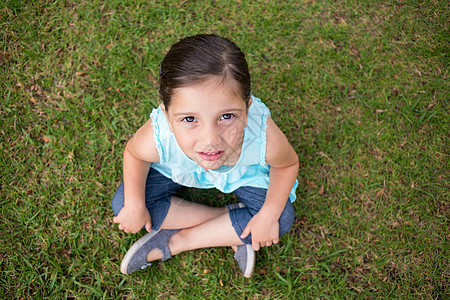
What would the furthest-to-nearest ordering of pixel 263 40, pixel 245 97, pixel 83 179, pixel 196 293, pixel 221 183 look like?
pixel 263 40
pixel 83 179
pixel 196 293
pixel 221 183
pixel 245 97

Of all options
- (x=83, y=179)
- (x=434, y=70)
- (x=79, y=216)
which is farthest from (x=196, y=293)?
(x=434, y=70)

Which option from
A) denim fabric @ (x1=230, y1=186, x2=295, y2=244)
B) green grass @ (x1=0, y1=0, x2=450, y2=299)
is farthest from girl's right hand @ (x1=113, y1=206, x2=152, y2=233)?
denim fabric @ (x1=230, y1=186, x2=295, y2=244)

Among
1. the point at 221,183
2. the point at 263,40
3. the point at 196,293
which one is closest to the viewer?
the point at 221,183

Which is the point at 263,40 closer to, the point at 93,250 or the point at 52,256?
the point at 93,250

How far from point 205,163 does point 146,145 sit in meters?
0.48

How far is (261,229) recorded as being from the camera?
219cm

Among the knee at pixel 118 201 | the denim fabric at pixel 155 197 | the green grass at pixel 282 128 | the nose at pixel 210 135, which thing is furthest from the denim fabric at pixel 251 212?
the nose at pixel 210 135

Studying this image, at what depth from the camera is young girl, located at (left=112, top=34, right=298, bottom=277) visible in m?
1.42

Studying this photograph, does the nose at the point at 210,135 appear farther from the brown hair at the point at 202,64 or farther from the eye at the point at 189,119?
the brown hair at the point at 202,64

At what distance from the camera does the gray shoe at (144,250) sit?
2.34 meters

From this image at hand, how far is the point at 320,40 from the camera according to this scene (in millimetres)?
2889

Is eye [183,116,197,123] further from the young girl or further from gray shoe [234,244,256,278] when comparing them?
gray shoe [234,244,256,278]

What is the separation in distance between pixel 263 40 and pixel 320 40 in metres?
0.48

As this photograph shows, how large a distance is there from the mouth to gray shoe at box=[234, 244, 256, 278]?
1028mm
